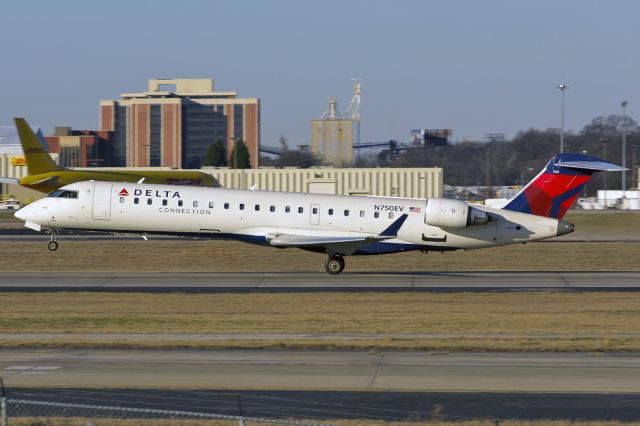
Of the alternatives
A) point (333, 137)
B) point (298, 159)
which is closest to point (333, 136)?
point (333, 137)

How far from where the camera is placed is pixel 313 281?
33.0 m

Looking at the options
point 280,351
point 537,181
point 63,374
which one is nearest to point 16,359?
point 63,374

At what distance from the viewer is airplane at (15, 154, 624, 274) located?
34.1m

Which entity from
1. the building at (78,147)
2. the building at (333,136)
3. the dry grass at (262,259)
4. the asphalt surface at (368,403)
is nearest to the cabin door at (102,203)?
the dry grass at (262,259)

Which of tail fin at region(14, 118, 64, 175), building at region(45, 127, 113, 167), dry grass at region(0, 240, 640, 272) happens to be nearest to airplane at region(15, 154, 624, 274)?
dry grass at region(0, 240, 640, 272)

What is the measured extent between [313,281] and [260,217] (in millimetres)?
3079

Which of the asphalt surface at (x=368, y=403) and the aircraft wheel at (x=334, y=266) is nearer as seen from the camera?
the asphalt surface at (x=368, y=403)

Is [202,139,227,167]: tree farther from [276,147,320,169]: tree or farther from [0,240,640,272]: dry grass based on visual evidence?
[0,240,640,272]: dry grass

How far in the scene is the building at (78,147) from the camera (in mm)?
164375

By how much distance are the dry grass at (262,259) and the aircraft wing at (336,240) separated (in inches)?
116

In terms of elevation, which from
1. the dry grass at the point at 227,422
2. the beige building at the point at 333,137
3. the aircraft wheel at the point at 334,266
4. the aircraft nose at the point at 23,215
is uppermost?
the beige building at the point at 333,137

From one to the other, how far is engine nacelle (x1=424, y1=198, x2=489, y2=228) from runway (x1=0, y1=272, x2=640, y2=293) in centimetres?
194

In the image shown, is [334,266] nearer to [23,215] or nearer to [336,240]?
[336,240]

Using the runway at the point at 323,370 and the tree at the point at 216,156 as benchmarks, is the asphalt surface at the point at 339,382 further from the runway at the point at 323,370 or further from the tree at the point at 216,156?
the tree at the point at 216,156
